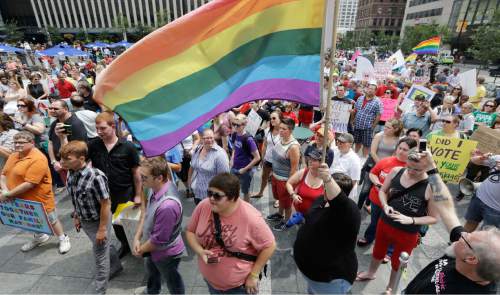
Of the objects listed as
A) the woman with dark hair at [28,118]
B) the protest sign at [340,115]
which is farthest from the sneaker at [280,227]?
the woman with dark hair at [28,118]

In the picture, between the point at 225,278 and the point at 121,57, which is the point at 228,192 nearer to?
the point at 225,278

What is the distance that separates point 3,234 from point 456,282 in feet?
18.7

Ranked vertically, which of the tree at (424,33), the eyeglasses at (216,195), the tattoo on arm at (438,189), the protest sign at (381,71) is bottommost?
the tree at (424,33)

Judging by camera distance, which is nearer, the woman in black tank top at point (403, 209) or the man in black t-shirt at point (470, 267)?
the man in black t-shirt at point (470, 267)

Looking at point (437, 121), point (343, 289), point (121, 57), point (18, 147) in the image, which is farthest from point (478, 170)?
point (18, 147)

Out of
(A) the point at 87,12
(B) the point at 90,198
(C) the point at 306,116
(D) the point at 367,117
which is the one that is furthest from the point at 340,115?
(A) the point at 87,12

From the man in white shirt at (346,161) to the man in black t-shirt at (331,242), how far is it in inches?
53.6

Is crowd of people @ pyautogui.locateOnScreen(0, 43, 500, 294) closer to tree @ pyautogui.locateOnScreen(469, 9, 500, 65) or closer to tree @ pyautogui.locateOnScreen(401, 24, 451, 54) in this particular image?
tree @ pyautogui.locateOnScreen(469, 9, 500, 65)

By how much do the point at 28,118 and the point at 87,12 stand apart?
79.8 m

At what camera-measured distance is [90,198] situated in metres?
2.82

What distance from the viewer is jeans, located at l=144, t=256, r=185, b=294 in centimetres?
271

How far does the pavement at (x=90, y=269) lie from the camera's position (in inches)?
132

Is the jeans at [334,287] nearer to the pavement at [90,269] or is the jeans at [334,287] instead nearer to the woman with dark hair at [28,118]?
the pavement at [90,269]

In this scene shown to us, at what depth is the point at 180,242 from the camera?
273 cm
